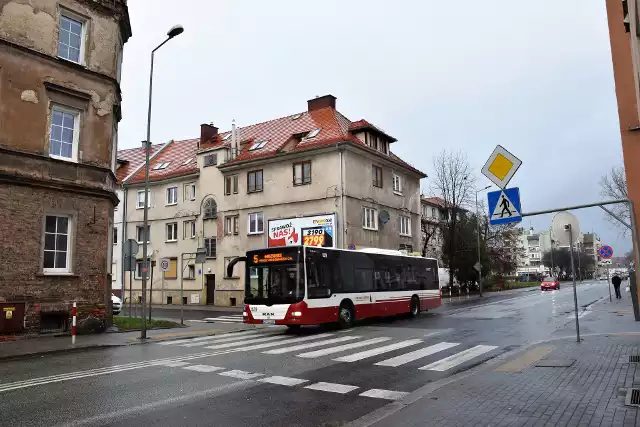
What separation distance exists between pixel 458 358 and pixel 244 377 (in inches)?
193

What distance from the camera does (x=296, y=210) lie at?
3403 cm

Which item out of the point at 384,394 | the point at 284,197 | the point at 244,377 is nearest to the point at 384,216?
the point at 284,197

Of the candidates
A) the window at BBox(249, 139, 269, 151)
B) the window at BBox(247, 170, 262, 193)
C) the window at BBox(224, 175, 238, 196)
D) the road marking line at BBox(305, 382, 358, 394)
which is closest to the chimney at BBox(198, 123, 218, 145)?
the window at BBox(249, 139, 269, 151)

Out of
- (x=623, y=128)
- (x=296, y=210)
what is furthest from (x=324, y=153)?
(x=623, y=128)

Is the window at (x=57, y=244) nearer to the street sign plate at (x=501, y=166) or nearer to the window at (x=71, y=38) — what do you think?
the window at (x=71, y=38)

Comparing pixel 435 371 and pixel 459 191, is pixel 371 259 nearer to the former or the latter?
pixel 435 371

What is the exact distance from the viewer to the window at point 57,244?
1627 cm

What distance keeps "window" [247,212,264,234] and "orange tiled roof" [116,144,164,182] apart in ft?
51.5

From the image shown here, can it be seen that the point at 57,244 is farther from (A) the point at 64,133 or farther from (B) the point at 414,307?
(B) the point at 414,307

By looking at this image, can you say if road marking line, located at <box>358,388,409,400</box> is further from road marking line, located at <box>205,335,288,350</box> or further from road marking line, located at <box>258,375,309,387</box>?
road marking line, located at <box>205,335,288,350</box>

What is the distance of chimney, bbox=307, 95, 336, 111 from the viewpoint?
129 ft

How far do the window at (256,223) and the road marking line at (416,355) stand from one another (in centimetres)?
2363

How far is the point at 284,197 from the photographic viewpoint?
34.7 meters

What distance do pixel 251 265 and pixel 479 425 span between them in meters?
12.9
